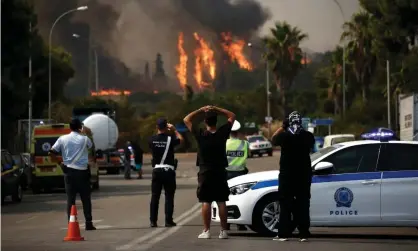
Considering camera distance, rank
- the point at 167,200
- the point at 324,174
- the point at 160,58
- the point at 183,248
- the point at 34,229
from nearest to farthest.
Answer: the point at 183,248 → the point at 324,174 → the point at 167,200 → the point at 34,229 → the point at 160,58

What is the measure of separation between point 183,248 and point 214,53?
9015 centimetres

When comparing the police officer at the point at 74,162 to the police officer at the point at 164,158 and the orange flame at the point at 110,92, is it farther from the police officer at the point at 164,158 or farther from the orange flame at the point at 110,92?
the orange flame at the point at 110,92

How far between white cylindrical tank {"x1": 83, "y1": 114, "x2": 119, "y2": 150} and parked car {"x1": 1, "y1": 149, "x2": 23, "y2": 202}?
19249mm

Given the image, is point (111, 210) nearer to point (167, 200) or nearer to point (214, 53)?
point (167, 200)

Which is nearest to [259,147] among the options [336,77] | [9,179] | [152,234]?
[336,77]

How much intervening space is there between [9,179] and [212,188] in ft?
47.7

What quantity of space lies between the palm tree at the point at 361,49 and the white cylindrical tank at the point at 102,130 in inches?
1095

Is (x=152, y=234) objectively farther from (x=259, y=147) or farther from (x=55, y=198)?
(x=259, y=147)

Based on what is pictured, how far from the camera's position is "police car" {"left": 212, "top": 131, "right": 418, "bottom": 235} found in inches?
618

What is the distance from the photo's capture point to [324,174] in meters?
15.8

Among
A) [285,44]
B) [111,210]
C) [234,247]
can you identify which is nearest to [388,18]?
[111,210]

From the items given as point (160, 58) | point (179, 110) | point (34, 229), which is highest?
point (160, 58)

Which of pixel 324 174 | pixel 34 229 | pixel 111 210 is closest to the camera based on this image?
pixel 324 174

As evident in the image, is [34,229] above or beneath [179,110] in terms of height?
beneath
